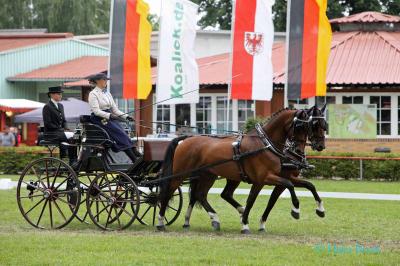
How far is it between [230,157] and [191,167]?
2.47 ft

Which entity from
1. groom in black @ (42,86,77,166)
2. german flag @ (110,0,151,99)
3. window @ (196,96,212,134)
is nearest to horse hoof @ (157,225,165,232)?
groom in black @ (42,86,77,166)

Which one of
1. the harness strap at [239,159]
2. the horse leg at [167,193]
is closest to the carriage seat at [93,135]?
the horse leg at [167,193]

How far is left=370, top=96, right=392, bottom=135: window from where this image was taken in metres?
31.1

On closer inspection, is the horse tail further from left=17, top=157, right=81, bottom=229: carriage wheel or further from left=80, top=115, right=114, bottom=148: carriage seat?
left=17, top=157, right=81, bottom=229: carriage wheel

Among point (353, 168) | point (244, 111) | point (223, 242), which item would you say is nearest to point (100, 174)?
point (223, 242)

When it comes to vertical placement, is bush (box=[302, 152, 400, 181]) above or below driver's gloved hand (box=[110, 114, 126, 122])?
below

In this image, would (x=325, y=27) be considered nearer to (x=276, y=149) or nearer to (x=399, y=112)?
(x=276, y=149)

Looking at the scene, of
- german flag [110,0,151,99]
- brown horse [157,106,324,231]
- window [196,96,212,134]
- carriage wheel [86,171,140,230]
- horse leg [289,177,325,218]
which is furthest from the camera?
window [196,96,212,134]

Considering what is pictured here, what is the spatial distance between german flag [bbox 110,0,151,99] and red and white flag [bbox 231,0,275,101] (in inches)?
85.6

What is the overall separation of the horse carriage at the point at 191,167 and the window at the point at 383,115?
61.5ft

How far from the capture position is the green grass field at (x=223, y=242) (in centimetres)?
980

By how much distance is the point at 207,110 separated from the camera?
34031 mm

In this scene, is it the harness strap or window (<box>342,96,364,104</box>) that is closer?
the harness strap

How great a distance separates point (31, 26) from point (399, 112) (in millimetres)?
36441
